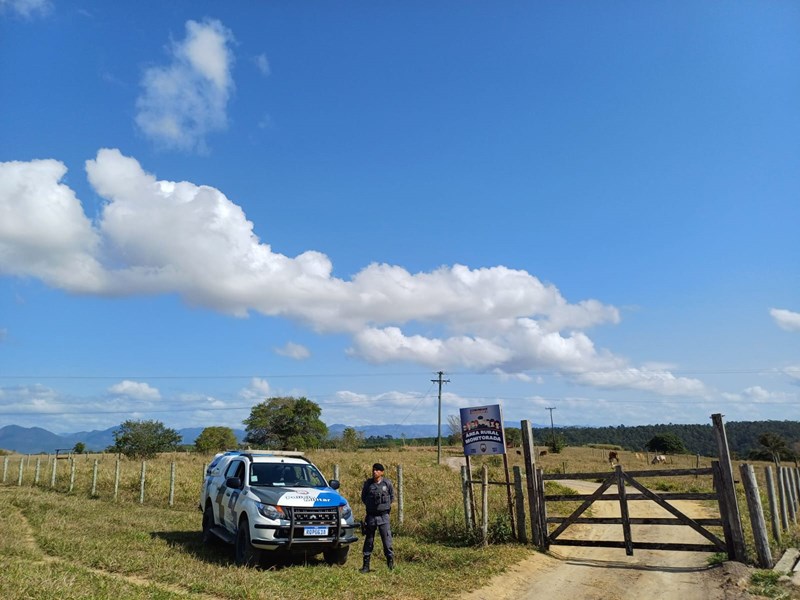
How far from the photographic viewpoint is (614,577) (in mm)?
10109

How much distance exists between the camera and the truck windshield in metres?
11.7

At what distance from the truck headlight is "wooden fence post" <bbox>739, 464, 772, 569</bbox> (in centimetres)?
863

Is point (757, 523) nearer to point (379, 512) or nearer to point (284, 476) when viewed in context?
point (379, 512)

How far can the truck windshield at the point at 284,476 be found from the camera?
11695 millimetres

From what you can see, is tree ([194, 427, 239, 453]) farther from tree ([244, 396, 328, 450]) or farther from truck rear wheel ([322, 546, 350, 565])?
truck rear wheel ([322, 546, 350, 565])

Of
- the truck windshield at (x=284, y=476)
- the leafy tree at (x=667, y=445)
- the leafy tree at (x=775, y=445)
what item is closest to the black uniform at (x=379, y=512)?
the truck windshield at (x=284, y=476)

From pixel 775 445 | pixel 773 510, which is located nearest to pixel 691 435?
pixel 775 445

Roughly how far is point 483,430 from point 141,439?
4148 centimetres

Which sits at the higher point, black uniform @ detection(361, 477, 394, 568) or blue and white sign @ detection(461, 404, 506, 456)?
A: blue and white sign @ detection(461, 404, 506, 456)

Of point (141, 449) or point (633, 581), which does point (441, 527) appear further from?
point (141, 449)

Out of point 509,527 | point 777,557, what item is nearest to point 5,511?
point 509,527

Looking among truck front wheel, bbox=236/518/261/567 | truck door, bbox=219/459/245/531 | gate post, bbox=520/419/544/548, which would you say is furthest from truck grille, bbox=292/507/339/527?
gate post, bbox=520/419/544/548

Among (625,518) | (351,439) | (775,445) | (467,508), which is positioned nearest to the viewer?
(625,518)

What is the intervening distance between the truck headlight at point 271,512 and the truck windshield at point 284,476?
1.17 meters
